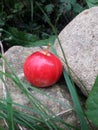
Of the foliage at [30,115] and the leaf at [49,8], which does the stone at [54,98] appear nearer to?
the foliage at [30,115]

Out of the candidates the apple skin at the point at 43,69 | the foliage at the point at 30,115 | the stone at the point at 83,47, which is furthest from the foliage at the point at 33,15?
the foliage at the point at 30,115

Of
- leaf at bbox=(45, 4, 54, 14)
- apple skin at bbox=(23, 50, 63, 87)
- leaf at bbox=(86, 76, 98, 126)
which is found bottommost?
leaf at bbox=(45, 4, 54, 14)

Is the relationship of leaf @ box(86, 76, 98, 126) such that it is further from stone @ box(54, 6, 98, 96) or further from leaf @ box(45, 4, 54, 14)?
leaf @ box(45, 4, 54, 14)

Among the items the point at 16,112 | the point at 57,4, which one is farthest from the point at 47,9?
the point at 16,112

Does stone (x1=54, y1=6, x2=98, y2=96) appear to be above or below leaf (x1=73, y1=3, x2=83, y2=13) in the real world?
above

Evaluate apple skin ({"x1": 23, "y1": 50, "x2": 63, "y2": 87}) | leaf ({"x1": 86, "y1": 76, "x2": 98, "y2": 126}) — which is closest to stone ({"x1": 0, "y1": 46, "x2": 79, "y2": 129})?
apple skin ({"x1": 23, "y1": 50, "x2": 63, "y2": 87})

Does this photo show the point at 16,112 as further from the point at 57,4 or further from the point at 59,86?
the point at 57,4
